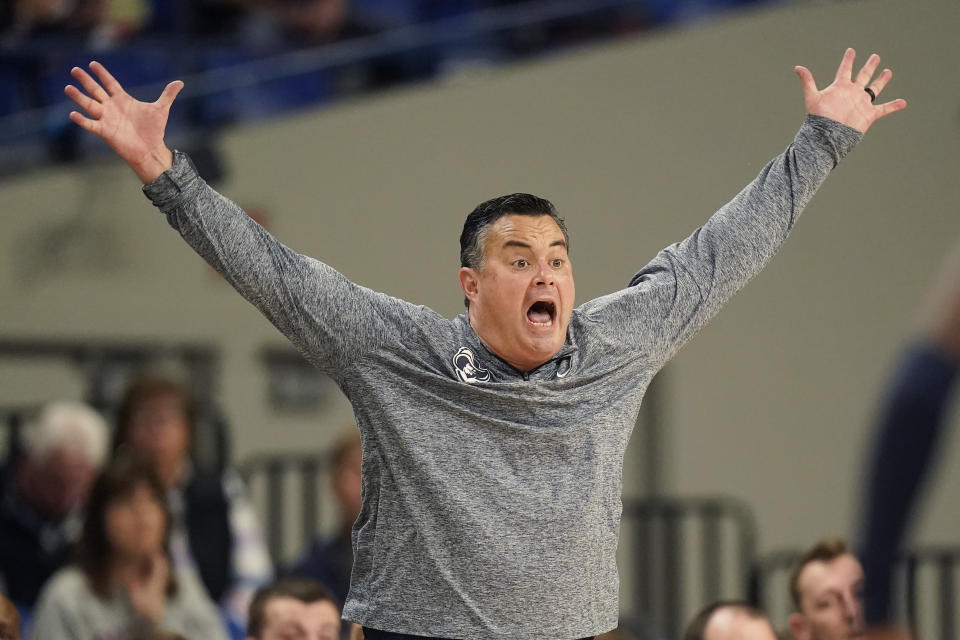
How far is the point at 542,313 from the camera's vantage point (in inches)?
80.9

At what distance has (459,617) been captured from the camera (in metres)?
1.91

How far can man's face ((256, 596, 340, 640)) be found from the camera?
3.22 meters

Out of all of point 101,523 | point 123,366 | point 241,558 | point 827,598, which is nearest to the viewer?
point 827,598

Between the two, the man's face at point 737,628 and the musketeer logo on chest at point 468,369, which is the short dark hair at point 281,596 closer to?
the man's face at point 737,628

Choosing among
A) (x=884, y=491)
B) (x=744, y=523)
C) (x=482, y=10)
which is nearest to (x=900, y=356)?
(x=884, y=491)

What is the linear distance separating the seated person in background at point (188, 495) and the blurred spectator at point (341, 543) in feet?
0.71

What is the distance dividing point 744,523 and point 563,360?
3.97 metres

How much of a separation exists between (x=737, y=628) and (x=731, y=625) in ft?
0.06

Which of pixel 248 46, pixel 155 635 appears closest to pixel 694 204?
pixel 248 46

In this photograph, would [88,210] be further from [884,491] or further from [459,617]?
[459,617]

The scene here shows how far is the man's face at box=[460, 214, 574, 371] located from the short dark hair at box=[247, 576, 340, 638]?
137 cm

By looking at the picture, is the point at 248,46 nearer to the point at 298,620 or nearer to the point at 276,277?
the point at 298,620

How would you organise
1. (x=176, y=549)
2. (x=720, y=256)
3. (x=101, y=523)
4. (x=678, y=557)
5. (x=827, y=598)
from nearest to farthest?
(x=720, y=256) < (x=827, y=598) < (x=101, y=523) < (x=176, y=549) < (x=678, y=557)

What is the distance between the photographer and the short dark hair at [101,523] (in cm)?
371
